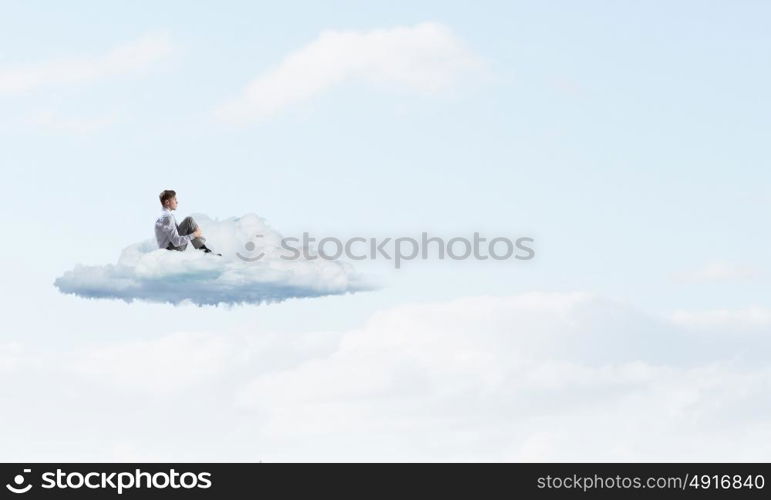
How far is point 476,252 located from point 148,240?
30.2ft

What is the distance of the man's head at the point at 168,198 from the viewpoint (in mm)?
28078

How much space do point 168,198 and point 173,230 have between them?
92 cm

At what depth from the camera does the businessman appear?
92.4 ft

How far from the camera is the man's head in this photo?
2808 cm

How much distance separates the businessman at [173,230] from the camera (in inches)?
1109

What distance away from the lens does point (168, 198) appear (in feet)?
92.2

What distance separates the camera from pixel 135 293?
2803 centimetres

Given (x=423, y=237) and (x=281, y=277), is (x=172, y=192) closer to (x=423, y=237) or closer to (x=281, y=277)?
(x=281, y=277)

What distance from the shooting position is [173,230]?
28.4 m
